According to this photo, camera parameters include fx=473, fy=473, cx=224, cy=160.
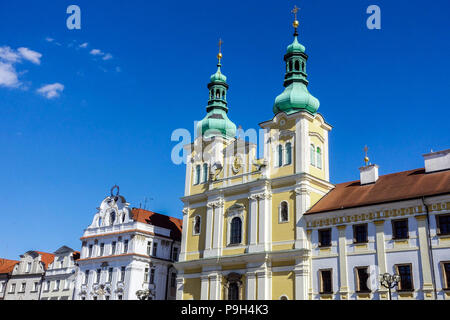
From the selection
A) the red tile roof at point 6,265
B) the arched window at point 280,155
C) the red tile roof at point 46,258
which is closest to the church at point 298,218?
the arched window at point 280,155

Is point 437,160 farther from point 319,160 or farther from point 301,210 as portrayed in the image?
point 301,210

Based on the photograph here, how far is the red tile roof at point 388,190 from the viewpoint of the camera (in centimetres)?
3288

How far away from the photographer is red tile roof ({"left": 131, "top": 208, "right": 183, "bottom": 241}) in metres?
54.9

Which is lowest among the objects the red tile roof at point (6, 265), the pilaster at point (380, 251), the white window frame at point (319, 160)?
the pilaster at point (380, 251)

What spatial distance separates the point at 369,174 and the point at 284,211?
25.0ft

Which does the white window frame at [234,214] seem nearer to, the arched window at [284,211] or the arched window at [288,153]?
the arched window at [284,211]

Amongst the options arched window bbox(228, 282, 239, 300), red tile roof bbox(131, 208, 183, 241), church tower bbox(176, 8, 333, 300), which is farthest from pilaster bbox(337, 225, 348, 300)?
red tile roof bbox(131, 208, 183, 241)

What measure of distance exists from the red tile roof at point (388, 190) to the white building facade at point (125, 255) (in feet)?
72.3

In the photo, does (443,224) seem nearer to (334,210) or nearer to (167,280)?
(334,210)

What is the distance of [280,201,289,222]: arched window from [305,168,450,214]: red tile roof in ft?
7.25

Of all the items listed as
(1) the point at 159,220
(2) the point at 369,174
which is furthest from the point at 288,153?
(1) the point at 159,220

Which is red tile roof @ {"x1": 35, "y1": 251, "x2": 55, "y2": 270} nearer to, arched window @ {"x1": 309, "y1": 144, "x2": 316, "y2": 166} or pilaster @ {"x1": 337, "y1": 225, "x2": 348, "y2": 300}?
arched window @ {"x1": 309, "y1": 144, "x2": 316, "y2": 166}

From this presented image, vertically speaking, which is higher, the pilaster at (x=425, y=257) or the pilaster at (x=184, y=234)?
the pilaster at (x=184, y=234)

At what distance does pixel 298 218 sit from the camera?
3825cm
